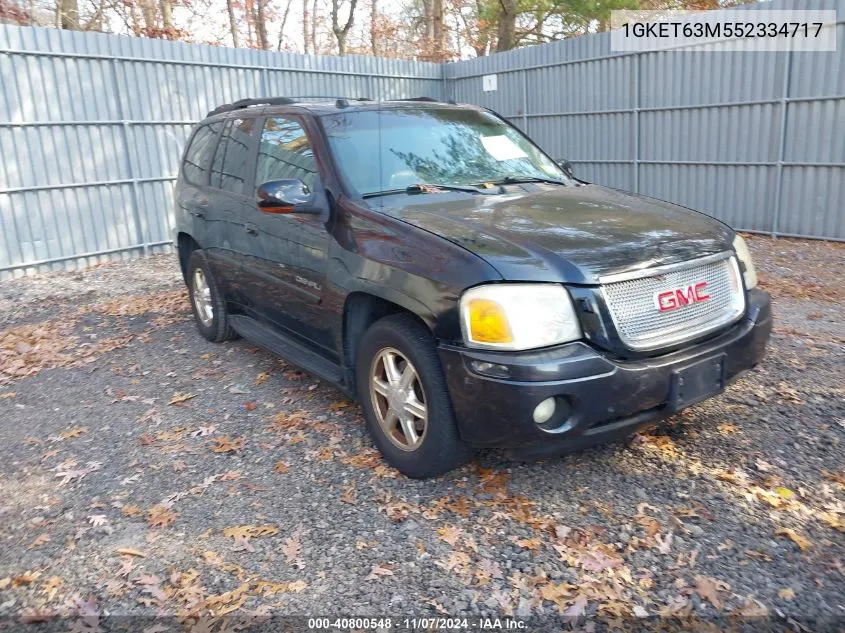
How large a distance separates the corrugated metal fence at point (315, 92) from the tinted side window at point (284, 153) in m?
6.40

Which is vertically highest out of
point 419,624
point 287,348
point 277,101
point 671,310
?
point 277,101

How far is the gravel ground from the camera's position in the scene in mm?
2621

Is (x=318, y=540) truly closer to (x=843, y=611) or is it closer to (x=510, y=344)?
(x=510, y=344)

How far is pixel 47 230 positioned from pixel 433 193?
26.1 feet

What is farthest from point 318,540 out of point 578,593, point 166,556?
point 578,593

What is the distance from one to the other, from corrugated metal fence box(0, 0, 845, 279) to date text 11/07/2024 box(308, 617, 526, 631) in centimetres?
882

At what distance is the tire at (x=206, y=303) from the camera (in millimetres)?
5555

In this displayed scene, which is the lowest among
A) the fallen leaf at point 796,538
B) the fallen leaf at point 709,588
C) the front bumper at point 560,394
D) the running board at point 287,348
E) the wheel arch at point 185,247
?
the fallen leaf at point 709,588

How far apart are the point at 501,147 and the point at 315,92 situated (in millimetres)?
9031

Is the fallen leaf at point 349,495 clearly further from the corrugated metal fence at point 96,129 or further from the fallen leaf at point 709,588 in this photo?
the corrugated metal fence at point 96,129

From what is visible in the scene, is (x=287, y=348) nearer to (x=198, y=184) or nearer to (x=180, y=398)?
(x=180, y=398)

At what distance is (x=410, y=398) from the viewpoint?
3.29 m

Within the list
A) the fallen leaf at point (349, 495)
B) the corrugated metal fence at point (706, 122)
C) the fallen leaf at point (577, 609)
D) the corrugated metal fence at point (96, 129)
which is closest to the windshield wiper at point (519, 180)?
the fallen leaf at point (349, 495)

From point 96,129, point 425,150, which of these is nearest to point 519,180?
point 425,150
